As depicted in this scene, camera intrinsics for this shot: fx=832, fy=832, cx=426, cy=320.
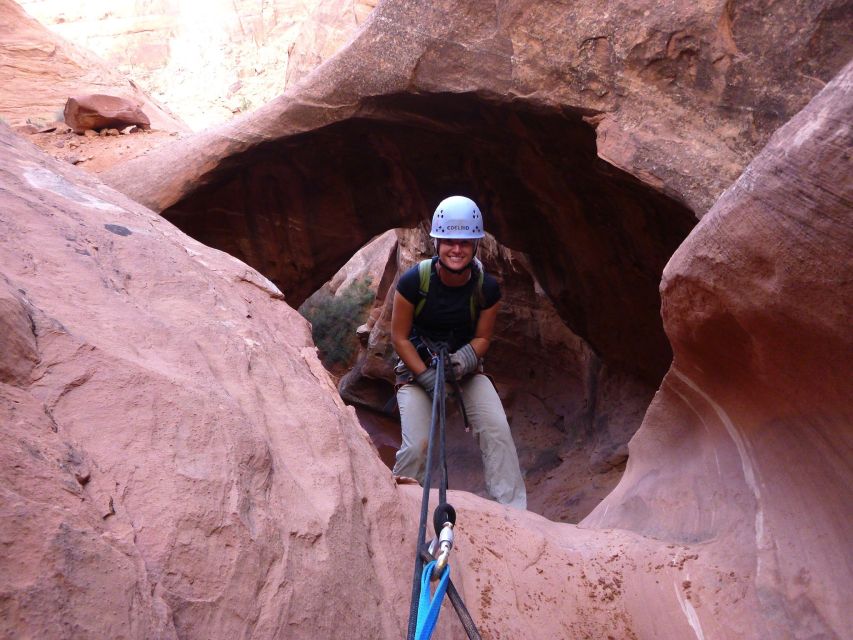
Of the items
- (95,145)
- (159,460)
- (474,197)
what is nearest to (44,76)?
(95,145)

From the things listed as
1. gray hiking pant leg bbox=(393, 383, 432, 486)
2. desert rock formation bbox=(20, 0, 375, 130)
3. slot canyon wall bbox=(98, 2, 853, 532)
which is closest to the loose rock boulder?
slot canyon wall bbox=(98, 2, 853, 532)

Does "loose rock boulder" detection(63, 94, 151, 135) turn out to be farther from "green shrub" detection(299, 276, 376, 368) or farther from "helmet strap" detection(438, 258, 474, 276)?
"helmet strap" detection(438, 258, 474, 276)

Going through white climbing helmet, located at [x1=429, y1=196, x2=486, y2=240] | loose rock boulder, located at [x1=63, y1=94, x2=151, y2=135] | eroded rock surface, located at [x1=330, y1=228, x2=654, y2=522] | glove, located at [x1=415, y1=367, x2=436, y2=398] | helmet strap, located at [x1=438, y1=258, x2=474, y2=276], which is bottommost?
eroded rock surface, located at [x1=330, y1=228, x2=654, y2=522]

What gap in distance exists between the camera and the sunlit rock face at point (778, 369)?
224 cm

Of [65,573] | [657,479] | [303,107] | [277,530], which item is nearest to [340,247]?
[303,107]

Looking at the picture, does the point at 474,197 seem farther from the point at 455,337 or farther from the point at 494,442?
the point at 494,442

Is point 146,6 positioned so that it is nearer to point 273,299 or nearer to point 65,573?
point 273,299

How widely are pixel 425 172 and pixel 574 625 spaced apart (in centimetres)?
416

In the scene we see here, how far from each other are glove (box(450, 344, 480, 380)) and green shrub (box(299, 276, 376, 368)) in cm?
837

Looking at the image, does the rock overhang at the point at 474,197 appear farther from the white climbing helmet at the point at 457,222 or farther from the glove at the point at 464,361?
the glove at the point at 464,361

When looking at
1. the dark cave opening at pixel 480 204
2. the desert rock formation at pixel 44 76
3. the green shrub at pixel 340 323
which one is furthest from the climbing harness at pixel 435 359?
the green shrub at pixel 340 323

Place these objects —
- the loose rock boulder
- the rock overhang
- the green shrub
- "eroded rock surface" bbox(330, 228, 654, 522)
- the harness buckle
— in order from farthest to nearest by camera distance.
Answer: the green shrub → the loose rock boulder → "eroded rock surface" bbox(330, 228, 654, 522) → the rock overhang → the harness buckle

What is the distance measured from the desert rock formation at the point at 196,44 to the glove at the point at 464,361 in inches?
763

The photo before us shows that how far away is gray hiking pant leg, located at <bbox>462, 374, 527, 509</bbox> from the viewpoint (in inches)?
150
